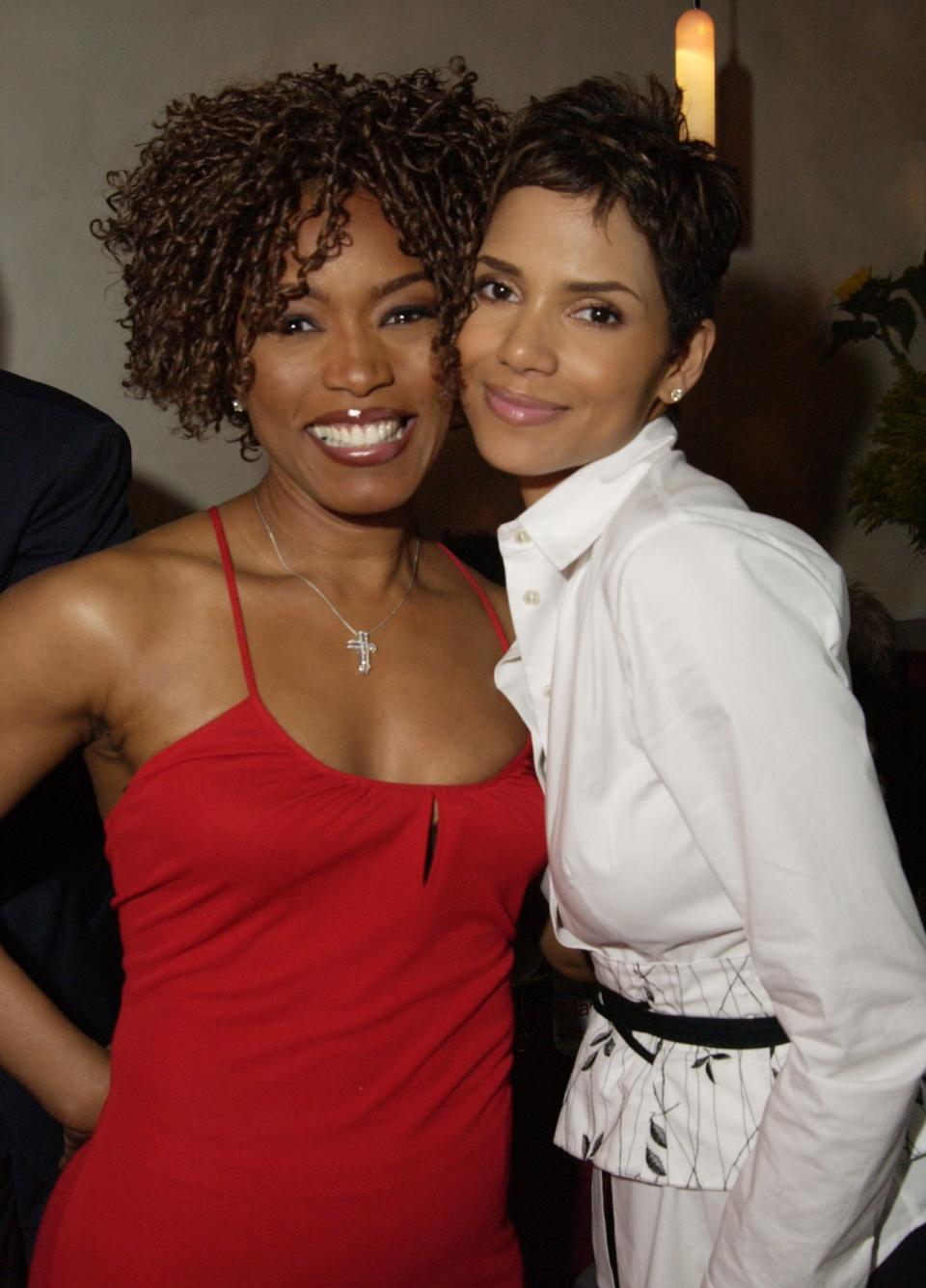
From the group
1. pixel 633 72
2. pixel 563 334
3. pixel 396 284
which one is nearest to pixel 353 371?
pixel 396 284

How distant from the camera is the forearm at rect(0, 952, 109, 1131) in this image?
4.18 feet

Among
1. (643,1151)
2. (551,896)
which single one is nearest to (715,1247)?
(643,1151)

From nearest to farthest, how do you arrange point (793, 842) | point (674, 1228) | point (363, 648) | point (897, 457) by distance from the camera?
point (793, 842)
point (674, 1228)
point (363, 648)
point (897, 457)

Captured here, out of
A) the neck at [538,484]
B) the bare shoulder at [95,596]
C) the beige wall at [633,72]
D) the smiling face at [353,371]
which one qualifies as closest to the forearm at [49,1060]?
the bare shoulder at [95,596]

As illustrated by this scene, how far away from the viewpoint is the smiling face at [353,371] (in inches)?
49.4

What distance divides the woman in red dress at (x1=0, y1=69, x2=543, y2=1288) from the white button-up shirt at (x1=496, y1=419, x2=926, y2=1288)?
0.63 ft

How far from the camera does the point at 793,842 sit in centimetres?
90

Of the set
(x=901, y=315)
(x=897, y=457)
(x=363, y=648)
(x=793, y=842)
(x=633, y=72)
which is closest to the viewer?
(x=793, y=842)

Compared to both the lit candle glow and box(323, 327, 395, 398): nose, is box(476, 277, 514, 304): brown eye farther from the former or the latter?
the lit candle glow

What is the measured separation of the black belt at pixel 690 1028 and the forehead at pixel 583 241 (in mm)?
709

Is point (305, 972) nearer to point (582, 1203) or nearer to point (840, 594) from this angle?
point (840, 594)

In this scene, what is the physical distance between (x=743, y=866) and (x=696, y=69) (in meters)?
1.97

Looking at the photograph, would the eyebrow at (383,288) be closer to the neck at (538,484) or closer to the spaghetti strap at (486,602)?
the neck at (538,484)

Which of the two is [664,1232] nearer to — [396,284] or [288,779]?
[288,779]
